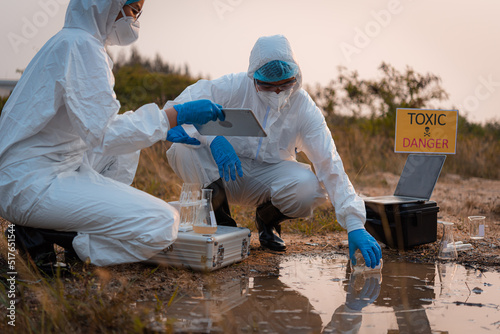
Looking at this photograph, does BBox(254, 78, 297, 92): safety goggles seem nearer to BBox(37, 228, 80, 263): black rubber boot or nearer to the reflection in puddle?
the reflection in puddle

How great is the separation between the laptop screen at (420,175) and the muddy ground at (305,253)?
1.51 ft

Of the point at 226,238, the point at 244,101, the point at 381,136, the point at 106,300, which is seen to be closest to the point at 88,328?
the point at 106,300

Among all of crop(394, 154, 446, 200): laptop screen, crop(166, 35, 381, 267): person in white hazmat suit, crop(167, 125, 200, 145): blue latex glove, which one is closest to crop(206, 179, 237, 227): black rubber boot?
crop(166, 35, 381, 267): person in white hazmat suit

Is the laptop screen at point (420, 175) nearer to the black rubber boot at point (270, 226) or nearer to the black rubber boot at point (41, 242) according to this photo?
the black rubber boot at point (270, 226)

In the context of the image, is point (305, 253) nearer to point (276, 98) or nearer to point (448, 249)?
point (448, 249)

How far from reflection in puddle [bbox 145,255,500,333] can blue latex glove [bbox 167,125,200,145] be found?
110 centimetres

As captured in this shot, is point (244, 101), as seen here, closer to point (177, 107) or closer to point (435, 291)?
point (177, 107)

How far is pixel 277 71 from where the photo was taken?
3.39 meters

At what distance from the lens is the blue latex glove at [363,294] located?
8.50 feet

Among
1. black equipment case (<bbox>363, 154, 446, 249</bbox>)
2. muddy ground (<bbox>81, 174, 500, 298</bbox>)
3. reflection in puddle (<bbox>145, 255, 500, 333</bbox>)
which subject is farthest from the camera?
black equipment case (<bbox>363, 154, 446, 249</bbox>)

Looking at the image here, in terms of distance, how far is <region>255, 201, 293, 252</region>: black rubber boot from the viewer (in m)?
3.85

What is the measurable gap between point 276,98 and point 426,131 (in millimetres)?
1418

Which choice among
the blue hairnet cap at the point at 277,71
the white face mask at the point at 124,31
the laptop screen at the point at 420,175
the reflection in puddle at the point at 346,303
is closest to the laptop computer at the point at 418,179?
the laptop screen at the point at 420,175

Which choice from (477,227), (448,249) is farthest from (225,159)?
(477,227)
